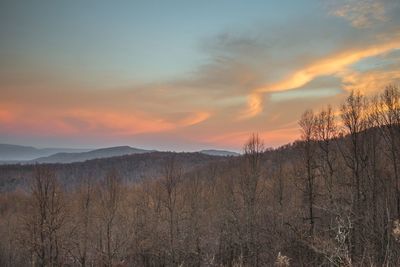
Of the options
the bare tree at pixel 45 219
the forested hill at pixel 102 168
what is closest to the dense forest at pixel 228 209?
the bare tree at pixel 45 219

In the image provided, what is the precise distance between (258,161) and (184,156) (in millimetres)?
110583

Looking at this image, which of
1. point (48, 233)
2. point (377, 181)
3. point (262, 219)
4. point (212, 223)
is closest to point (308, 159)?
point (377, 181)

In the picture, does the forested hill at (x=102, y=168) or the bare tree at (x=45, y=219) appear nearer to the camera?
the bare tree at (x=45, y=219)

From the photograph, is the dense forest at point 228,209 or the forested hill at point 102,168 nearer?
the dense forest at point 228,209

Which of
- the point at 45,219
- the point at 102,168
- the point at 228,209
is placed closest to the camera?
the point at 45,219

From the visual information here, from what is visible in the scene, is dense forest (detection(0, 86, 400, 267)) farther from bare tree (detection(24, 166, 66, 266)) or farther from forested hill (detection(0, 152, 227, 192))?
forested hill (detection(0, 152, 227, 192))

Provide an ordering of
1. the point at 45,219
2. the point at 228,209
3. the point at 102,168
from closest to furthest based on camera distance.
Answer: the point at 45,219
the point at 228,209
the point at 102,168

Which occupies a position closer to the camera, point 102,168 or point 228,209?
point 228,209

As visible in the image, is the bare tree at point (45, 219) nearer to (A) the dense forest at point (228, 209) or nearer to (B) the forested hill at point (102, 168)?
(A) the dense forest at point (228, 209)

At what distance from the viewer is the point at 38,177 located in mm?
35344

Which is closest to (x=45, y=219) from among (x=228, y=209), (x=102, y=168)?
(x=228, y=209)

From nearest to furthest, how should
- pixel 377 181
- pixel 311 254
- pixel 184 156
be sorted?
pixel 311 254, pixel 377 181, pixel 184 156

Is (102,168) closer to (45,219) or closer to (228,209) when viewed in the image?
(228,209)

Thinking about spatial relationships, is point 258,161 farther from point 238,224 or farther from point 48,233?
point 48,233
